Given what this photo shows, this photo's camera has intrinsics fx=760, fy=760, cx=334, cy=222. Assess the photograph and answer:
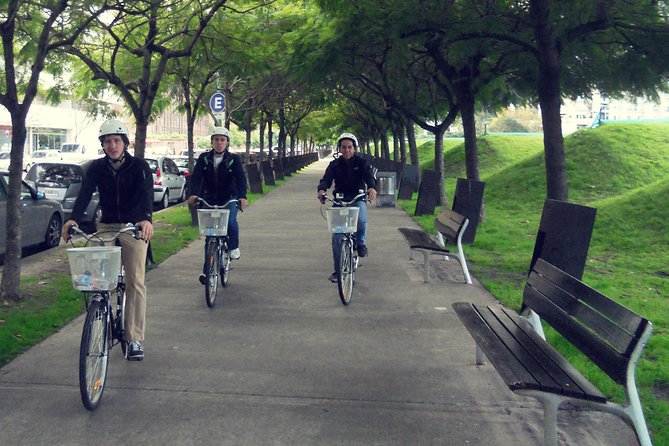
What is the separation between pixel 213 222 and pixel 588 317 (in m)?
4.42

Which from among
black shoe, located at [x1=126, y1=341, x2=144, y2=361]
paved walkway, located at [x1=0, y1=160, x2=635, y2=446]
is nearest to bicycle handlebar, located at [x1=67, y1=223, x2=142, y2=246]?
black shoe, located at [x1=126, y1=341, x2=144, y2=361]

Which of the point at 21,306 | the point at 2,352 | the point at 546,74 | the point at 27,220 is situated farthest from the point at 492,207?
the point at 2,352

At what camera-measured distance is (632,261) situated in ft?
38.9

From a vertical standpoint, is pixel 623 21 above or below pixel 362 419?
above

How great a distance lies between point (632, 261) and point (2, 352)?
934 cm

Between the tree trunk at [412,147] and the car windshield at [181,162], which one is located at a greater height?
the tree trunk at [412,147]

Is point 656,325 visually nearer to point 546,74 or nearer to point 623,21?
point 546,74

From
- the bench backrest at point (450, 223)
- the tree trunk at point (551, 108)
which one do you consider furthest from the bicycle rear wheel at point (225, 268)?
the tree trunk at point (551, 108)

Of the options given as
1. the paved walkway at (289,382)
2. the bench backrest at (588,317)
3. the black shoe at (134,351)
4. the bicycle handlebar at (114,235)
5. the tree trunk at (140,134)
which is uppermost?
the tree trunk at (140,134)

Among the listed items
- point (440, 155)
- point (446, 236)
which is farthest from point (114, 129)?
point (440, 155)

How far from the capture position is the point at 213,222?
7.72 m

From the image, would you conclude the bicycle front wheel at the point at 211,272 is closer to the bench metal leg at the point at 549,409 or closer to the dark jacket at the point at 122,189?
the dark jacket at the point at 122,189

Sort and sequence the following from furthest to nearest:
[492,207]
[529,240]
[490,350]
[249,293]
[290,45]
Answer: [492,207] < [290,45] < [529,240] < [249,293] < [490,350]

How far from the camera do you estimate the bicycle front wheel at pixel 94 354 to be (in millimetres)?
4496
